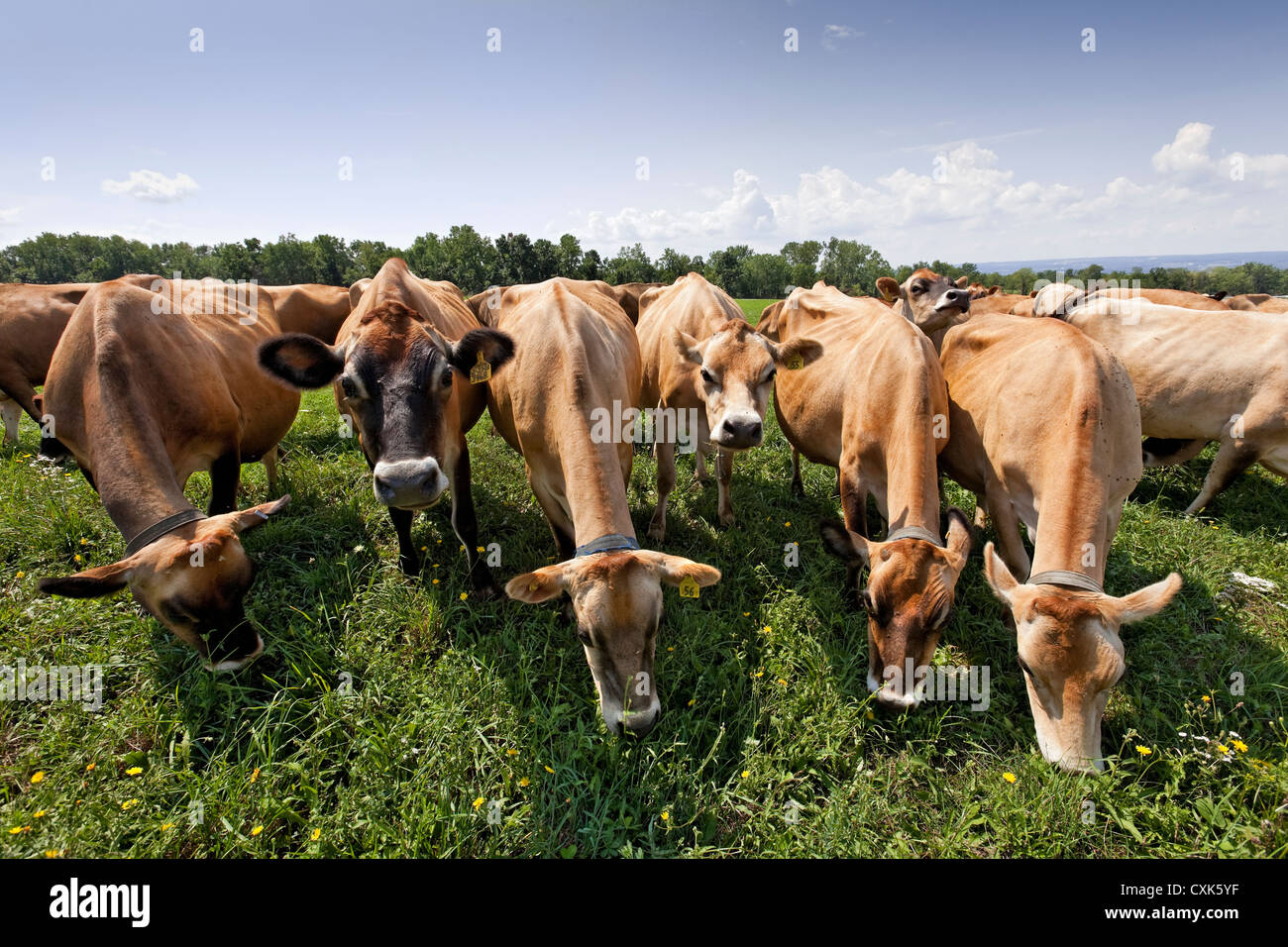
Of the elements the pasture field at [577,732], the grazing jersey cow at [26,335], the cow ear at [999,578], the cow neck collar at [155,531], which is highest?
the grazing jersey cow at [26,335]

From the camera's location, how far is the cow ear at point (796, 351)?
5.75m

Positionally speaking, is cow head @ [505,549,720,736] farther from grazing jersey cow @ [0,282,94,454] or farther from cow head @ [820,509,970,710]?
grazing jersey cow @ [0,282,94,454]

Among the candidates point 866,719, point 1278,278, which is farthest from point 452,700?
point 1278,278

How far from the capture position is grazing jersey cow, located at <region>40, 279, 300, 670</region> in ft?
12.1

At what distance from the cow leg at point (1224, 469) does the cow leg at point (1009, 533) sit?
3.80 meters

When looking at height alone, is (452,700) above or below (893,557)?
below

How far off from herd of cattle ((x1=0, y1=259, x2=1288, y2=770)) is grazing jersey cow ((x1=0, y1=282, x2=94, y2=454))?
4.00 metres

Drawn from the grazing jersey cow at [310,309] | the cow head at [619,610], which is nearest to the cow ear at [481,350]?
the cow head at [619,610]

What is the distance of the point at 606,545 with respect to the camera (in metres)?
3.59

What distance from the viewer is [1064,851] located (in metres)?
3.07

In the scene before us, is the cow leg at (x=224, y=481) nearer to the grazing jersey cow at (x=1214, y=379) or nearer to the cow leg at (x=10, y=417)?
the cow leg at (x=10, y=417)

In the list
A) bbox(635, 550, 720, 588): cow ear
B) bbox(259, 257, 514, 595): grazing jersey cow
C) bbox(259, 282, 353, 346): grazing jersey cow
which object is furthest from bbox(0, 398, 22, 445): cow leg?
bbox(635, 550, 720, 588): cow ear
